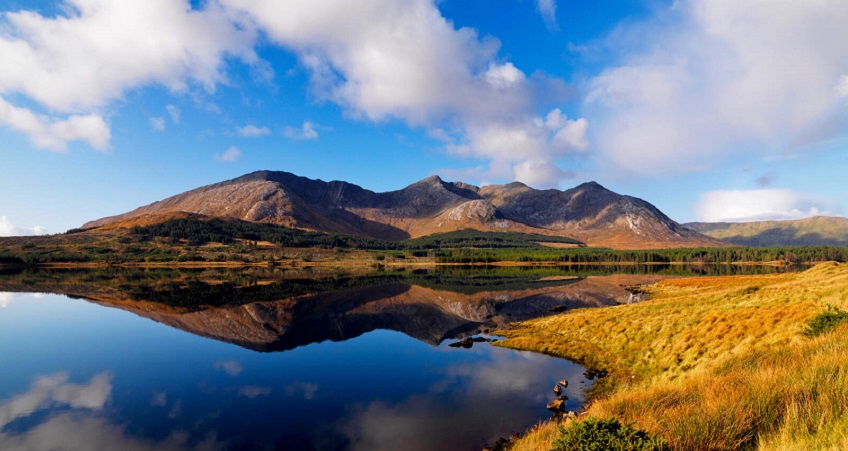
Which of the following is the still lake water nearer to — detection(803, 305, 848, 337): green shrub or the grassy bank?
the grassy bank

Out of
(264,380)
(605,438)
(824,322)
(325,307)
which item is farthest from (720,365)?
(325,307)

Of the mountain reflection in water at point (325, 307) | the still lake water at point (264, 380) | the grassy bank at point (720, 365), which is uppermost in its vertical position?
the grassy bank at point (720, 365)

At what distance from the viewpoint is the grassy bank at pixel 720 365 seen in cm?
899

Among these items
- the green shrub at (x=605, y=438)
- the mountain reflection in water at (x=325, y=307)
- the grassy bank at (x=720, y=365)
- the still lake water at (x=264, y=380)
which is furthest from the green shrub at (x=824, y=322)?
the mountain reflection in water at (x=325, y=307)

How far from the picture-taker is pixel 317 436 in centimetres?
2097


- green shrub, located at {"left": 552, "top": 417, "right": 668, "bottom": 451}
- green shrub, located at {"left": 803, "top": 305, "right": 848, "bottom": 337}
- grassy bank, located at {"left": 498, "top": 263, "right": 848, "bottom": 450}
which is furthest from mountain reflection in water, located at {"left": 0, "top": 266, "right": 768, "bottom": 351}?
green shrub, located at {"left": 552, "top": 417, "right": 668, "bottom": 451}

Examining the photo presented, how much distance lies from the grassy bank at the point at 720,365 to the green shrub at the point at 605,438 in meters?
0.58

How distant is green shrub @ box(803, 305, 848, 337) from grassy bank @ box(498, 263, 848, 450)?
0.66 ft

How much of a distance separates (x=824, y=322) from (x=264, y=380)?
1397 inches

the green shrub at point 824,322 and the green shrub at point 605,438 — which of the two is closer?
the green shrub at point 605,438

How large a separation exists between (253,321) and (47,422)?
111 ft

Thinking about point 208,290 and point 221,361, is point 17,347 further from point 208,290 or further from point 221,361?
point 208,290

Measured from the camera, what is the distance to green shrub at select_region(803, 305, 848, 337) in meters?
18.5

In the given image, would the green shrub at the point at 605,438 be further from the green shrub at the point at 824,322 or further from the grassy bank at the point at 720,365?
the green shrub at the point at 824,322
